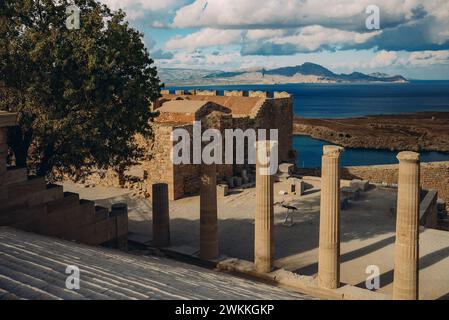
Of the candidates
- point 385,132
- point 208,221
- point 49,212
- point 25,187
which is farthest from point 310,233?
point 385,132

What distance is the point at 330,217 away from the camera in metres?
11.0

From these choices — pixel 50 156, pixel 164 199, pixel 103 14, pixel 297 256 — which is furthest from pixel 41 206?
pixel 297 256

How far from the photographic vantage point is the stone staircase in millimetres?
10141

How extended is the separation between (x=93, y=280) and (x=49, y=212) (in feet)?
18.9

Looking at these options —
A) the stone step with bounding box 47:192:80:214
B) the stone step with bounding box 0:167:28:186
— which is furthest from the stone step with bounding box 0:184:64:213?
the stone step with bounding box 0:167:28:186

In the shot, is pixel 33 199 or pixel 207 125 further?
pixel 207 125

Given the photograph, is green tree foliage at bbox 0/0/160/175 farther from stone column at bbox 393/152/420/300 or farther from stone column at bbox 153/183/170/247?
stone column at bbox 393/152/420/300

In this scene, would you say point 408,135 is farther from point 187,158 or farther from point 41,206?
point 41,206

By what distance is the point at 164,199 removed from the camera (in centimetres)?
1477

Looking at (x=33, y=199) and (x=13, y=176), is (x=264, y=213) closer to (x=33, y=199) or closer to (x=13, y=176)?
(x=33, y=199)

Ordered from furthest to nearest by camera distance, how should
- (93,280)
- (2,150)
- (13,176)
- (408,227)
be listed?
(13,176) → (408,227) → (2,150) → (93,280)

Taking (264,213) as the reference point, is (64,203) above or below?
above

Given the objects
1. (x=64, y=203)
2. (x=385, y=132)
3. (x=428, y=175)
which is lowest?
(x=428, y=175)

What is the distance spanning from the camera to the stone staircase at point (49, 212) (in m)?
10.1
